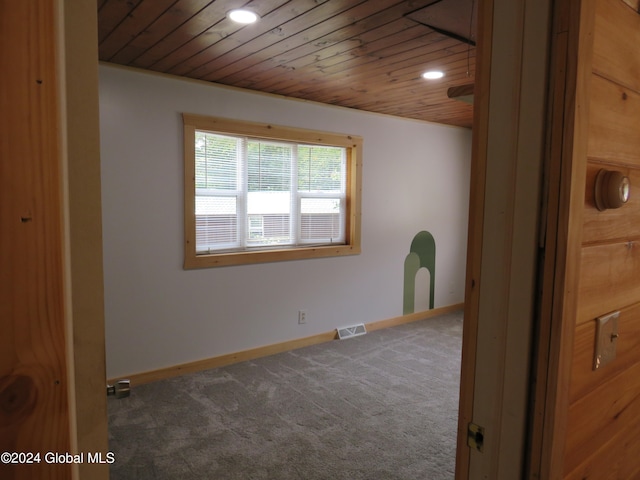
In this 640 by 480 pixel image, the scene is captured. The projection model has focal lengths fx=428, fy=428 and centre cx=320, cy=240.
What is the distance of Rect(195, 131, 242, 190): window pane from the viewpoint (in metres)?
3.67

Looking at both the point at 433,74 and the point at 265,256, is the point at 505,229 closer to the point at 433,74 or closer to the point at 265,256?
the point at 433,74

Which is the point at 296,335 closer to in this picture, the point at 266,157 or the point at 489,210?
the point at 266,157

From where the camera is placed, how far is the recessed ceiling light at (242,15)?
2.15m

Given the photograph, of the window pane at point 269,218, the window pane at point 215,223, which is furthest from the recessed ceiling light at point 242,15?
the window pane at point 269,218

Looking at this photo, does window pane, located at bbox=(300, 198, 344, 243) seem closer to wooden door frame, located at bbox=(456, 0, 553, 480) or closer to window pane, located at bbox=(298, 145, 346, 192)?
window pane, located at bbox=(298, 145, 346, 192)

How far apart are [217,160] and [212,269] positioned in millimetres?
959

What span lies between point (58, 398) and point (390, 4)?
216 centimetres

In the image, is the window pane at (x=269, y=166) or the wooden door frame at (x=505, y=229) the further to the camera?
the window pane at (x=269, y=166)

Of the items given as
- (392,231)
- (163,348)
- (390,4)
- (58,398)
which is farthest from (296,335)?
(58,398)

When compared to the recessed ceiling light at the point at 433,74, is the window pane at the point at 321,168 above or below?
below

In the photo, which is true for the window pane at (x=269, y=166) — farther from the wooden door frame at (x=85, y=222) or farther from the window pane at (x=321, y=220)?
the wooden door frame at (x=85, y=222)

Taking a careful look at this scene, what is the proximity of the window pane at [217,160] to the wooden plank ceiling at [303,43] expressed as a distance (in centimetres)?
49

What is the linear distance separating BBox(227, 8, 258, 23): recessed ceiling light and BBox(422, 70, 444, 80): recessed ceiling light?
1.48 metres

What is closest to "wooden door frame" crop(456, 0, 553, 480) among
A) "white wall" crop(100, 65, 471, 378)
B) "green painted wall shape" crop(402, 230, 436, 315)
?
"white wall" crop(100, 65, 471, 378)
